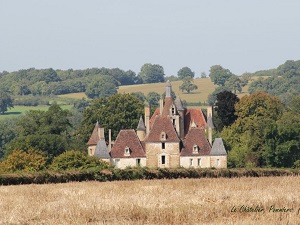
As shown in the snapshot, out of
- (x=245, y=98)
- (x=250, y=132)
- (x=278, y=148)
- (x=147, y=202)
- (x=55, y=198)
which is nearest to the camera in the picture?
(x=147, y=202)

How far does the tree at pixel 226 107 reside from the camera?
123 meters

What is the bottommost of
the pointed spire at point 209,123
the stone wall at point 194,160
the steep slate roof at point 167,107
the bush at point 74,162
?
the stone wall at point 194,160

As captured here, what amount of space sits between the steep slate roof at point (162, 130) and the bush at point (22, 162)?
12525 millimetres

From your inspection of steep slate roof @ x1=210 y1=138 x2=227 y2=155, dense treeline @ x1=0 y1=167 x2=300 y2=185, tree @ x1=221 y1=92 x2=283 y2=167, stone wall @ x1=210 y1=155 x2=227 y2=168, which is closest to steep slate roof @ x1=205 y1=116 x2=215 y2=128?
tree @ x1=221 y1=92 x2=283 y2=167

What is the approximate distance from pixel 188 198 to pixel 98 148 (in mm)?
69256

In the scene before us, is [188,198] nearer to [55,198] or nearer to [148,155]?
[55,198]

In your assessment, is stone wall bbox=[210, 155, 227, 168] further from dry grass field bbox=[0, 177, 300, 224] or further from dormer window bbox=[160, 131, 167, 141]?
dry grass field bbox=[0, 177, 300, 224]

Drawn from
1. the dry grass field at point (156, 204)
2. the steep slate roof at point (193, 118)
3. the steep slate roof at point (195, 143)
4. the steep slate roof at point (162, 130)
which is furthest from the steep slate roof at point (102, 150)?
the dry grass field at point (156, 204)

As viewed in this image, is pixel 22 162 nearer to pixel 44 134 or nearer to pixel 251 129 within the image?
pixel 44 134

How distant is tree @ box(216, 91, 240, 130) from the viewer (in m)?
123

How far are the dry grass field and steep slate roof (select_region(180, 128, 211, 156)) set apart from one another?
61567 mm

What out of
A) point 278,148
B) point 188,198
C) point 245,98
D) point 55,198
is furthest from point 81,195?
point 245,98

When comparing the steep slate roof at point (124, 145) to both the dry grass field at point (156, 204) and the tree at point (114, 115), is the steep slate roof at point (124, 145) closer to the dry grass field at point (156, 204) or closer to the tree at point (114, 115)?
the tree at point (114, 115)

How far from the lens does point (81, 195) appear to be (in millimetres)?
37906
